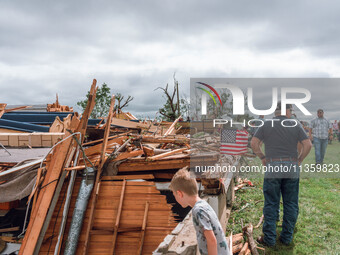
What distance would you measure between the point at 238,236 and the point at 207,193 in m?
1.11

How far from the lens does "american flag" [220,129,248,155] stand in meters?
8.65

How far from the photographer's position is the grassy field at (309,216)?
16.2 feet

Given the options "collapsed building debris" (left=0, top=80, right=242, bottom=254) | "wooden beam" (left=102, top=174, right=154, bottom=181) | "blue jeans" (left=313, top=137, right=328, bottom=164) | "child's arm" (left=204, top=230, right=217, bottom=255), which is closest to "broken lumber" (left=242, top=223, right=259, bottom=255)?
"collapsed building debris" (left=0, top=80, right=242, bottom=254)

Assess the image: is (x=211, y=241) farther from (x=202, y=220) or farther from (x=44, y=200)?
(x=44, y=200)

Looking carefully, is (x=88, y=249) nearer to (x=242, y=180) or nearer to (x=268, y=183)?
(x=268, y=183)

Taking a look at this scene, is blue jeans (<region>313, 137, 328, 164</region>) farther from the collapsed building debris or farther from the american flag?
the collapsed building debris

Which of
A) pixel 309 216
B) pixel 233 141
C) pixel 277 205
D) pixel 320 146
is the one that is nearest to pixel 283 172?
pixel 277 205

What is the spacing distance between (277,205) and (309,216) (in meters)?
1.94

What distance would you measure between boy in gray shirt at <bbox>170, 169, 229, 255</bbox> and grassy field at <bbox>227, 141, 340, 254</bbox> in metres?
2.36

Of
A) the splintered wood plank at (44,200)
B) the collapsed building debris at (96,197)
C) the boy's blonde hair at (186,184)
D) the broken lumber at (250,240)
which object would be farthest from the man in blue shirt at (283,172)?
the splintered wood plank at (44,200)

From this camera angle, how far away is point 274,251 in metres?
4.77

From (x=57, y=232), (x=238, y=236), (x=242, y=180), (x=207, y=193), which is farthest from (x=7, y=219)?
(x=242, y=180)

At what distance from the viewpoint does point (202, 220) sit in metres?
2.67

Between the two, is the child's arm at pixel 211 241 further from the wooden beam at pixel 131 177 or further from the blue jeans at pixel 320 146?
the blue jeans at pixel 320 146
